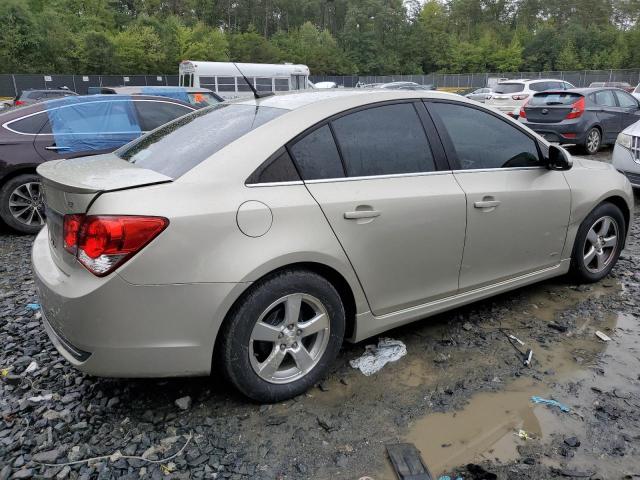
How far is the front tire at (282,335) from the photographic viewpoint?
254 centimetres

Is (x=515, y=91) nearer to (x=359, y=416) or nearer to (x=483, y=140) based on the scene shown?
(x=483, y=140)

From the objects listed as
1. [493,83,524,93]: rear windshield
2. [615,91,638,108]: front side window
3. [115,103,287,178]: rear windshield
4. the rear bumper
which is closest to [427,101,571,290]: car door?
[115,103,287,178]: rear windshield

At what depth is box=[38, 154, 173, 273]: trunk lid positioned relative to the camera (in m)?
2.42

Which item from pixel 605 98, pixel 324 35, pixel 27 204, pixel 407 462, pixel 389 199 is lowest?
pixel 27 204

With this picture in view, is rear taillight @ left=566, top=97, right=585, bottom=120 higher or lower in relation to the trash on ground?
higher

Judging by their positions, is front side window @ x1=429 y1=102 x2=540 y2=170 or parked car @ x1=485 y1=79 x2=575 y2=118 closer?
front side window @ x1=429 y1=102 x2=540 y2=170

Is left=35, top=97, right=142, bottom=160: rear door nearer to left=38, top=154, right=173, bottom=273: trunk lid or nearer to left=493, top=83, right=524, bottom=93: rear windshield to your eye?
left=38, top=154, right=173, bottom=273: trunk lid

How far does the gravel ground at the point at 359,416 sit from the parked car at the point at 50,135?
125 inches

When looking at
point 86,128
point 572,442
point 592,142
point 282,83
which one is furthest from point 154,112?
point 282,83

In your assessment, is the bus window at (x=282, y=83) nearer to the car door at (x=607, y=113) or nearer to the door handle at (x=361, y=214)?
the car door at (x=607, y=113)

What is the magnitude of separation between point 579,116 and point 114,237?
38.4 feet

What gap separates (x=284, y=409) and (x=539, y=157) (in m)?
2.57

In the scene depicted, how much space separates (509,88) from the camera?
19.0 meters

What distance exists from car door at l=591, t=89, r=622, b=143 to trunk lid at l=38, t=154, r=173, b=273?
11.8m
